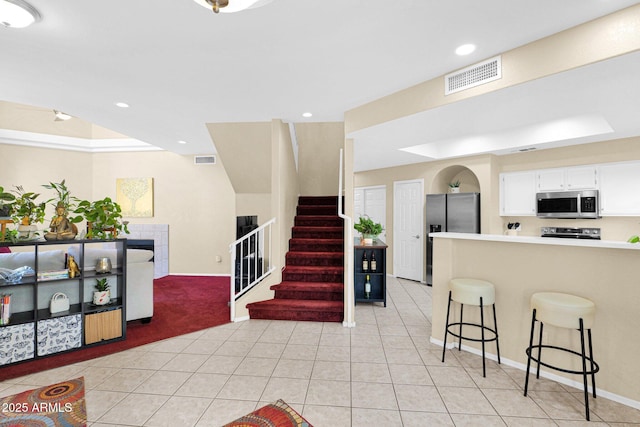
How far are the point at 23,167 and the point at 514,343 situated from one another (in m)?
8.60

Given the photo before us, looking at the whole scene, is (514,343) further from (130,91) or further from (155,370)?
(130,91)

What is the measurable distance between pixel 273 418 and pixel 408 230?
4.91m

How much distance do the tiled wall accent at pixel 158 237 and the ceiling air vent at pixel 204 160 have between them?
1.60m

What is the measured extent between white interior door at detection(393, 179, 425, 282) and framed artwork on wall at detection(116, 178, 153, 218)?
556 centimetres

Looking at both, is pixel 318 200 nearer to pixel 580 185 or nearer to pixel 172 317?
pixel 172 317

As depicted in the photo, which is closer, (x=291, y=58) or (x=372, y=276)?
(x=291, y=58)

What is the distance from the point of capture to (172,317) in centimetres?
399

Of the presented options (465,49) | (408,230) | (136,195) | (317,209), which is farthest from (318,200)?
(136,195)

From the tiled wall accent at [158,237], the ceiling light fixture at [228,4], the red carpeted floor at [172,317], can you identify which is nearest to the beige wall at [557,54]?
the ceiling light fixture at [228,4]

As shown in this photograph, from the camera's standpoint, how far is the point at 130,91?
3332mm

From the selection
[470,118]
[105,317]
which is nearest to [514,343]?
[470,118]

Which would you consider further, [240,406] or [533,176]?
[533,176]

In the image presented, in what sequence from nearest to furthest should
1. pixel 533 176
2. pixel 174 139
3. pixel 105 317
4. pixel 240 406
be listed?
pixel 240 406 < pixel 105 317 < pixel 533 176 < pixel 174 139

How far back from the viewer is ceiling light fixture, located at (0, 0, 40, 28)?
187 centimetres
